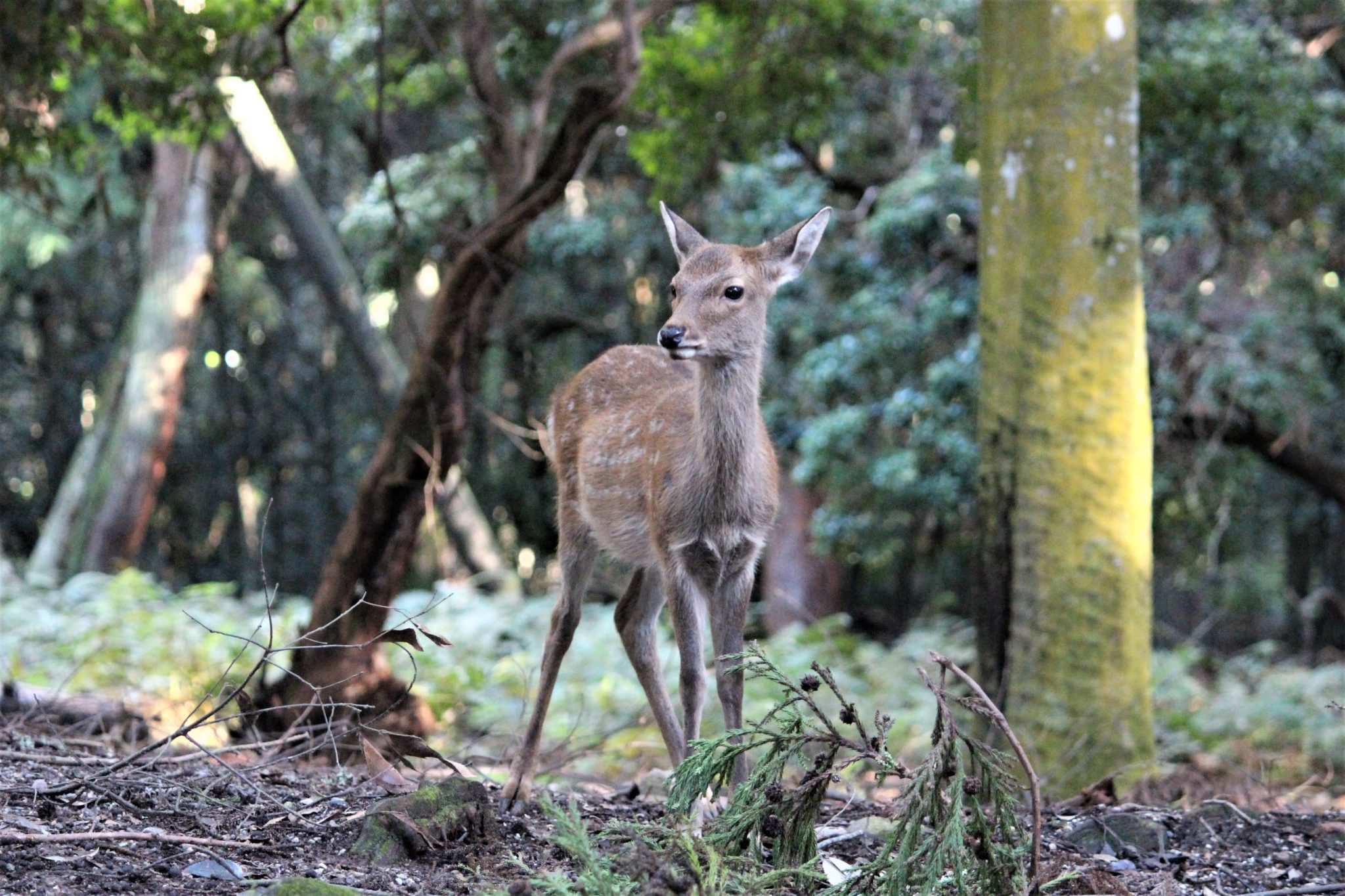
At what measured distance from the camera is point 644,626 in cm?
530

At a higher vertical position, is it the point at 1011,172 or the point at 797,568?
the point at 1011,172

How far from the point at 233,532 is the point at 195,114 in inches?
524

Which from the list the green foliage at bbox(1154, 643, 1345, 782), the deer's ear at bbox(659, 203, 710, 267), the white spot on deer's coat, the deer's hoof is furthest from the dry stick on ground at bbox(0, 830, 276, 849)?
the green foliage at bbox(1154, 643, 1345, 782)

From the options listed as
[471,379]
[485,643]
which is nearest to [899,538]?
[485,643]

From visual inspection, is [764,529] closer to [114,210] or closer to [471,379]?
[471,379]

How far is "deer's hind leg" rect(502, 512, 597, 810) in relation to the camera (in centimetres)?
470

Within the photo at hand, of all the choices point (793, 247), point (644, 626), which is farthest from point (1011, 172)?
point (644, 626)

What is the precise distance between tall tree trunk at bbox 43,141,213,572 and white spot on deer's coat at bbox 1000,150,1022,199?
1125 centimetres

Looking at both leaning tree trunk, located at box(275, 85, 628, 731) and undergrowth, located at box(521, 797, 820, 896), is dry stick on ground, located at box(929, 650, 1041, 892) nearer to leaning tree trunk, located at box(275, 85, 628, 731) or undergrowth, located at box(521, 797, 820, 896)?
undergrowth, located at box(521, 797, 820, 896)

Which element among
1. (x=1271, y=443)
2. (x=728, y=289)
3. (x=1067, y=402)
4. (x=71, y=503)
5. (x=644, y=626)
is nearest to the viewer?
(x=728, y=289)

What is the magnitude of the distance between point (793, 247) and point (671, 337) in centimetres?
74

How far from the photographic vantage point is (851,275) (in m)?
12.6

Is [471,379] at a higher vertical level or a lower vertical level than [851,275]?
lower

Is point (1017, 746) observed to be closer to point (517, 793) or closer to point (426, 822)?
point (426, 822)
